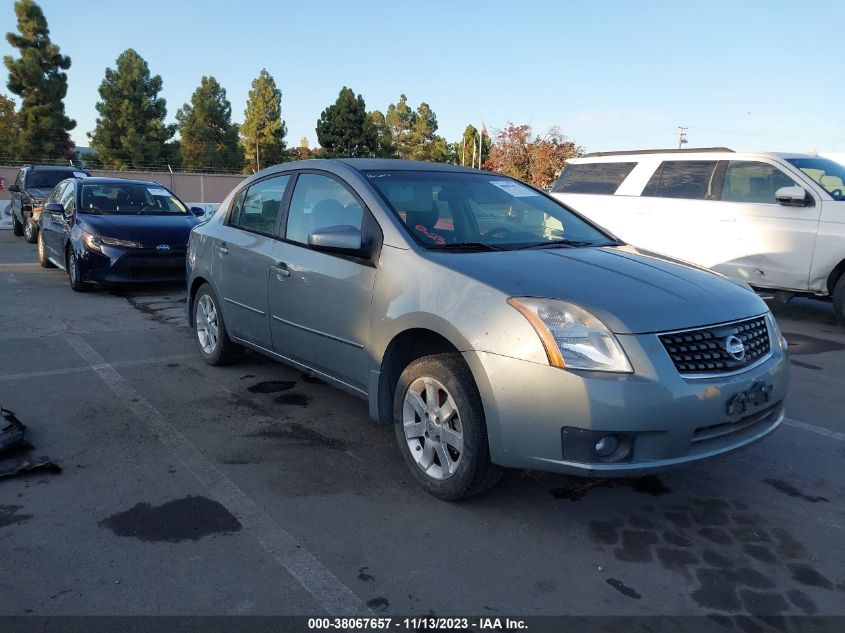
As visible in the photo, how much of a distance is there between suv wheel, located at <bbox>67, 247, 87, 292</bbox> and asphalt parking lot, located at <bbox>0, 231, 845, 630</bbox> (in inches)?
177

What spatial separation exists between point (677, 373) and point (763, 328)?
2.80 ft

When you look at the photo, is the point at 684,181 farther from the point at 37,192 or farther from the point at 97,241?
the point at 37,192

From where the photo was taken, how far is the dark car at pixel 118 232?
8.88 m

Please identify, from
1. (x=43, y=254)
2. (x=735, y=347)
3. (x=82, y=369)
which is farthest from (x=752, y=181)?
(x=43, y=254)

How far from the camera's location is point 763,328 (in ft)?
11.2

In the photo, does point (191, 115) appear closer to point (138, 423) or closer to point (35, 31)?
point (35, 31)

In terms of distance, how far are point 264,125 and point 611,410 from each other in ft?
155

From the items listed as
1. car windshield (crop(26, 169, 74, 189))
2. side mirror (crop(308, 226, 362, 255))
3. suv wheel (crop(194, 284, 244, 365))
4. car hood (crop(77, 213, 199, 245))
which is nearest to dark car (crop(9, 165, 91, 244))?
car windshield (crop(26, 169, 74, 189))

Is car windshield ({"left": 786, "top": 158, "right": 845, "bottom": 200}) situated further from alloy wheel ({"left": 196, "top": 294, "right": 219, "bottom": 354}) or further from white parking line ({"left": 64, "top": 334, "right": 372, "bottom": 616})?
white parking line ({"left": 64, "top": 334, "right": 372, "bottom": 616})

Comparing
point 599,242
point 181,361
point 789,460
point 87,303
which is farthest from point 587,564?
point 87,303

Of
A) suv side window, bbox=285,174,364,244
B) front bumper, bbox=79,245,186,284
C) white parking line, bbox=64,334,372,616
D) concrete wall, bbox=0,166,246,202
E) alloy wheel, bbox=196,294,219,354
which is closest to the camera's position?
white parking line, bbox=64,334,372,616

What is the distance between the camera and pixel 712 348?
9.96 feet

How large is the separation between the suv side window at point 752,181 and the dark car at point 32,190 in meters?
13.5

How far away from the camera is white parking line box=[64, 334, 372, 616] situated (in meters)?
2.60
